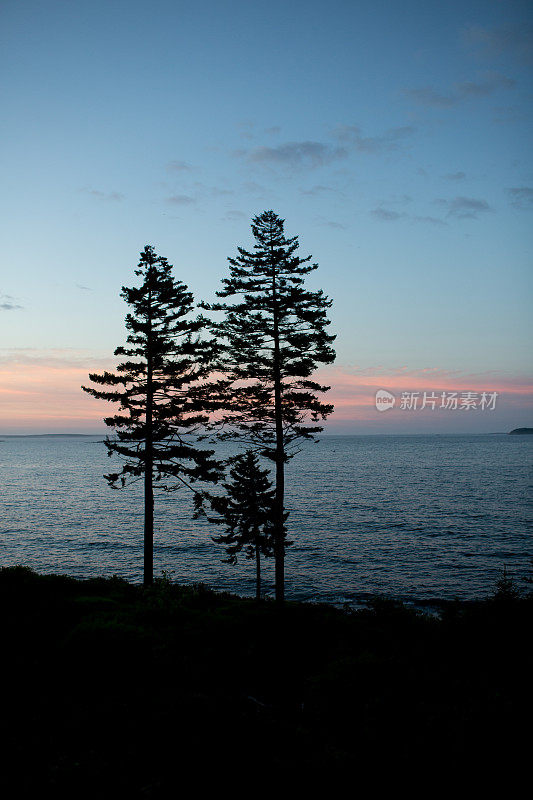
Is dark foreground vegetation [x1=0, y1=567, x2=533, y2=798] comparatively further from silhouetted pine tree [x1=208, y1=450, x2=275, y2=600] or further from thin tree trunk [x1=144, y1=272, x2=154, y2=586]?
silhouetted pine tree [x1=208, y1=450, x2=275, y2=600]

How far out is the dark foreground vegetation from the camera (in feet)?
23.5

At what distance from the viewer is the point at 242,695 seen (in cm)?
975

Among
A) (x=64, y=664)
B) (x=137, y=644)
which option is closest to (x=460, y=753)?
(x=137, y=644)

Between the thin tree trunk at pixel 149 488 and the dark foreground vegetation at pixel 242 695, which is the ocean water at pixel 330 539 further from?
the dark foreground vegetation at pixel 242 695

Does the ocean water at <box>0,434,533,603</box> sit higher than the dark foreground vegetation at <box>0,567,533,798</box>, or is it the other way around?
the dark foreground vegetation at <box>0,567,533,798</box>

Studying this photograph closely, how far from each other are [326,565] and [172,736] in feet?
112

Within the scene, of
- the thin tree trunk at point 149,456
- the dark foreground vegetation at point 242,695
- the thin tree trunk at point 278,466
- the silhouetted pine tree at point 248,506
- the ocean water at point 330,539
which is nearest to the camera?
the dark foreground vegetation at point 242,695

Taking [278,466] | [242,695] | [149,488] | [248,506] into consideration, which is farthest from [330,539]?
[242,695]

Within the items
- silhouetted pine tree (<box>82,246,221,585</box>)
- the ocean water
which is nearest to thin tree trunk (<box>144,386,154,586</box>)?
silhouetted pine tree (<box>82,246,221,585</box>)

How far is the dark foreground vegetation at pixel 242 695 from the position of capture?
23.5 ft

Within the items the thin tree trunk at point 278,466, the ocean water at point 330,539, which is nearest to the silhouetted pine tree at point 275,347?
the thin tree trunk at point 278,466

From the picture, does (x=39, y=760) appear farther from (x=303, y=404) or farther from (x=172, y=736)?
(x=303, y=404)

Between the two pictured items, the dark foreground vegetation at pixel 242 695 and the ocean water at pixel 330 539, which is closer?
the dark foreground vegetation at pixel 242 695

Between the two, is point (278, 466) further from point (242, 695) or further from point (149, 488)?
point (242, 695)
